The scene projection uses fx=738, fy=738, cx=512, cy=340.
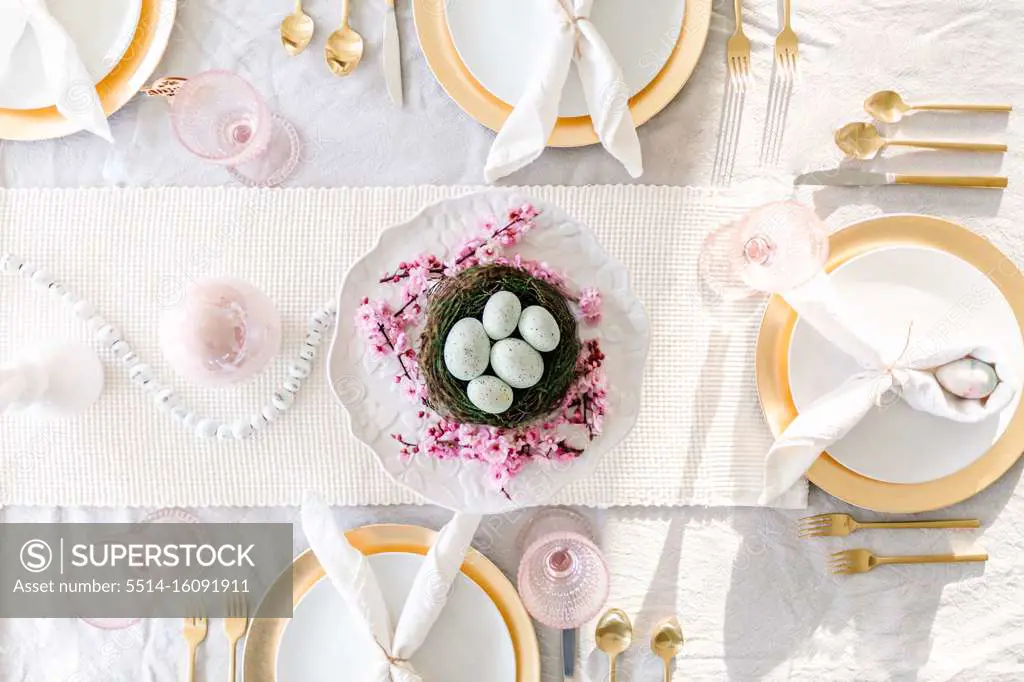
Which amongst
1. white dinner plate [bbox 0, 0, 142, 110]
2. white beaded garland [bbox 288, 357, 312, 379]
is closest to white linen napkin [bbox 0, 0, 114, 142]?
white dinner plate [bbox 0, 0, 142, 110]

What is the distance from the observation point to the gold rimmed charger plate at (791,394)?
86 centimetres

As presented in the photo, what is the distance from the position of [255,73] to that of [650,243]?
0.53m

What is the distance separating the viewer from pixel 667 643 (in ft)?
2.90

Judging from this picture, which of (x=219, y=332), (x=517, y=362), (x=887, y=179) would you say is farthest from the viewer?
(x=887, y=179)

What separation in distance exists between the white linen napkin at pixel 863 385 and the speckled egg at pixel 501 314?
0.38 m

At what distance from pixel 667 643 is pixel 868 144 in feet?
2.14

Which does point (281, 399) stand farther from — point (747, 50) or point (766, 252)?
point (747, 50)

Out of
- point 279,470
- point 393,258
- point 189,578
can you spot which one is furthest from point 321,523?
point 393,258

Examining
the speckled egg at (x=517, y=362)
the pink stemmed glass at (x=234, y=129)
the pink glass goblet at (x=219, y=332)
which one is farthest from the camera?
the pink stemmed glass at (x=234, y=129)

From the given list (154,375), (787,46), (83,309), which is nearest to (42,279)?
(83,309)

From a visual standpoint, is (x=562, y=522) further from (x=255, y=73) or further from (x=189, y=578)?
(x=255, y=73)

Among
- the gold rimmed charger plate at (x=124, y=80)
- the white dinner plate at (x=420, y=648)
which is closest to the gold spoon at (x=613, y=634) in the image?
the white dinner plate at (x=420, y=648)

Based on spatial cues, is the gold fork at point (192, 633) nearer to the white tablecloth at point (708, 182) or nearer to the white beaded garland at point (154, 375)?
the white tablecloth at point (708, 182)

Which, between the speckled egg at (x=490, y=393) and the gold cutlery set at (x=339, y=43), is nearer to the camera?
the speckled egg at (x=490, y=393)
